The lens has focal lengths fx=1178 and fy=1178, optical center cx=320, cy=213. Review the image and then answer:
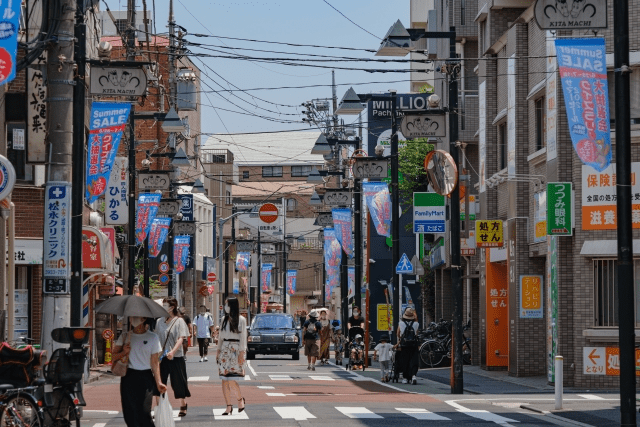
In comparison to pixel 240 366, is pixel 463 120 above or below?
above

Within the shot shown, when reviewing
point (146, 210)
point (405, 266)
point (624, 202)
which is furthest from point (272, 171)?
point (624, 202)

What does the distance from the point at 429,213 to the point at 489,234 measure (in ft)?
12.2

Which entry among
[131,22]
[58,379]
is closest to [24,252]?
[131,22]

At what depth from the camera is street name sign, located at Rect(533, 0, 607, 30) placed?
16.4 m

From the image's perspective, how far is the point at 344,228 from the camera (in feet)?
163

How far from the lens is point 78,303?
1888 cm

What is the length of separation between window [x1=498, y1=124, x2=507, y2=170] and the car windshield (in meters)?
13.3

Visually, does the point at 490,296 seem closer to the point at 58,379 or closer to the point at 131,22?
the point at 131,22

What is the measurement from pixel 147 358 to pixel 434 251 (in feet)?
118

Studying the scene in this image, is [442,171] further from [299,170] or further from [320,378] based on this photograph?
[299,170]

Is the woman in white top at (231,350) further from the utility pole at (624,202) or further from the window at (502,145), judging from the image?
the window at (502,145)

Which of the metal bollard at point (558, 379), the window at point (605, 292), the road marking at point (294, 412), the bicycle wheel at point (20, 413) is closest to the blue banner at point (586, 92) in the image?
the metal bollard at point (558, 379)

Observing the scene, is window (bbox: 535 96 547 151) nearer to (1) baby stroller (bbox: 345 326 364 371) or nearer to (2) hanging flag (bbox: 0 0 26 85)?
(1) baby stroller (bbox: 345 326 364 371)

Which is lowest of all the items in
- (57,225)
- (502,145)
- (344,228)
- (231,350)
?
(231,350)
